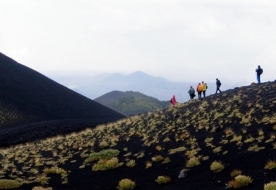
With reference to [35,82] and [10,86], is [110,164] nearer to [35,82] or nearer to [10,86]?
[10,86]

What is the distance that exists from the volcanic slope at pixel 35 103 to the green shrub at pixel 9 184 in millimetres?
33890

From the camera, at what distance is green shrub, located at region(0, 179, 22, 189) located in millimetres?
17641

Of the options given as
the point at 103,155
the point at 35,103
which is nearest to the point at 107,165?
the point at 103,155

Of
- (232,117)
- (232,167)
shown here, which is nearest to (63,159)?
(232,117)

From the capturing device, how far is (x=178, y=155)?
2039cm

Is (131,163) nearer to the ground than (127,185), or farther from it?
farther from it

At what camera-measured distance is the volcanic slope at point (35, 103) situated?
Result: 211 feet

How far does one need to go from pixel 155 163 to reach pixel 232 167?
218 inches

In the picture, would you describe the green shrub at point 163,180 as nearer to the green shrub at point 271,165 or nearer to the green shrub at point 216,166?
the green shrub at point 216,166

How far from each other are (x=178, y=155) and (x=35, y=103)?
187 ft

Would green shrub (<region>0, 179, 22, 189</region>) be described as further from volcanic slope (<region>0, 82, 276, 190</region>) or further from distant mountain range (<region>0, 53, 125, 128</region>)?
distant mountain range (<region>0, 53, 125, 128</region>)

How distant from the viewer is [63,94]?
282ft

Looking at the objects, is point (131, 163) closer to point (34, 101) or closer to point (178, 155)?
point (178, 155)

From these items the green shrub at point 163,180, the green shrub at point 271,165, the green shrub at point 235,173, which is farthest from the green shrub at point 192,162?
the green shrub at point 271,165
